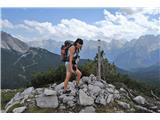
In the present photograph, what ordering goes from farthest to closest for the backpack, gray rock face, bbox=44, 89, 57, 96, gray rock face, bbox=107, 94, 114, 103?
gray rock face, bbox=107, 94, 114, 103, gray rock face, bbox=44, 89, 57, 96, the backpack

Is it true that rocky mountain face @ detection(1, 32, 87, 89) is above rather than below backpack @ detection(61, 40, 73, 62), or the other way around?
below

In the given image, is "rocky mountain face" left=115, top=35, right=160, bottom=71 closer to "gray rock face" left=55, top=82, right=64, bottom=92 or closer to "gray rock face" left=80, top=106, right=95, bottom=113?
"gray rock face" left=55, top=82, right=64, bottom=92

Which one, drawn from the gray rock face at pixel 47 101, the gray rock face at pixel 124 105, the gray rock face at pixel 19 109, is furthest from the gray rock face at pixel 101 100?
the gray rock face at pixel 19 109

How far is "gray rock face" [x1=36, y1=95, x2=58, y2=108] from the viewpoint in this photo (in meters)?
11.5

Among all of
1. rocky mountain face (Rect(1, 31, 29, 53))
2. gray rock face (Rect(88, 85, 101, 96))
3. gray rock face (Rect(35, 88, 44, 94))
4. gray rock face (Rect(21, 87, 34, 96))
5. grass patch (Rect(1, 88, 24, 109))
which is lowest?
grass patch (Rect(1, 88, 24, 109))

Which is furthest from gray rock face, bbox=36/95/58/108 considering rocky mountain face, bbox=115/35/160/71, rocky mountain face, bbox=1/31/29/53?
rocky mountain face, bbox=115/35/160/71

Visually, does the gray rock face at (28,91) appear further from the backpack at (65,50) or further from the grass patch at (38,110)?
the backpack at (65,50)

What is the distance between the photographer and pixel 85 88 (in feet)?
39.4

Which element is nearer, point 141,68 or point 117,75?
point 117,75

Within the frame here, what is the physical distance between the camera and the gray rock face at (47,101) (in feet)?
37.7
